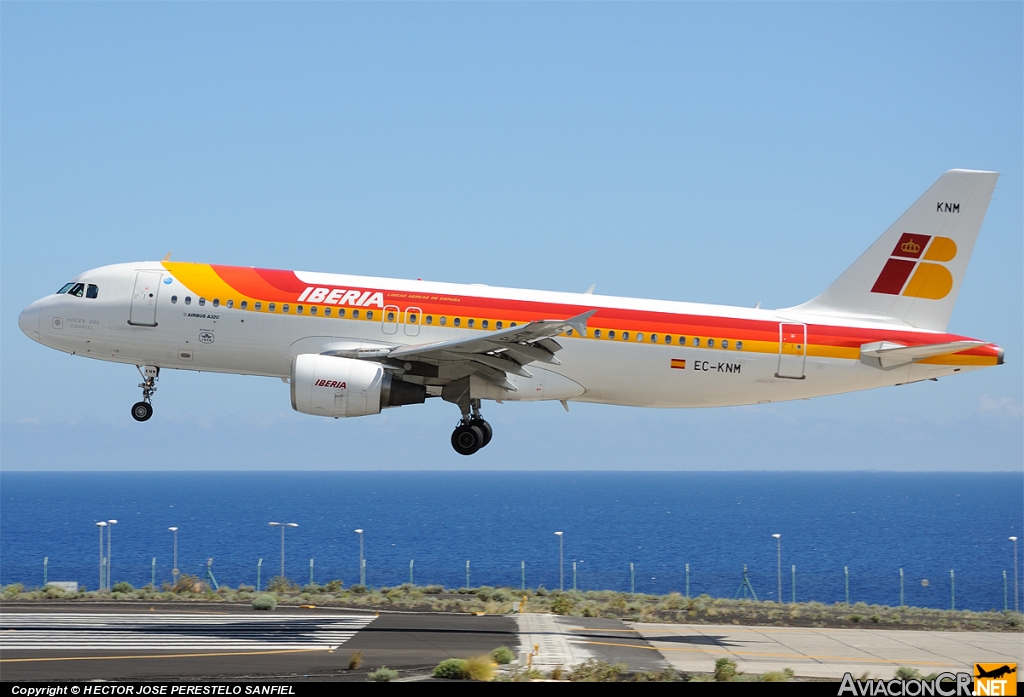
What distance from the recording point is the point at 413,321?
91.2ft

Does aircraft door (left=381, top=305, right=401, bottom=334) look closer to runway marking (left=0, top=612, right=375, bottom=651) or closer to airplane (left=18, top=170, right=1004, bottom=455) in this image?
airplane (left=18, top=170, right=1004, bottom=455)

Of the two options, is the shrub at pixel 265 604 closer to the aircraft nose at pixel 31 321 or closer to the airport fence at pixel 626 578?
the aircraft nose at pixel 31 321

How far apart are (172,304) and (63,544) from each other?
7042 inches

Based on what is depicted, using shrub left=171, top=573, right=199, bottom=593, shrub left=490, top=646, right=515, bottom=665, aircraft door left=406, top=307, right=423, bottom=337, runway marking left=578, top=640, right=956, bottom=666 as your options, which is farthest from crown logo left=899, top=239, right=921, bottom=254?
shrub left=171, top=573, right=199, bottom=593

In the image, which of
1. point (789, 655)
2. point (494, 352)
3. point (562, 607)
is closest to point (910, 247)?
point (494, 352)

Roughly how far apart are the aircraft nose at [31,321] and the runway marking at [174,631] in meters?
9.14

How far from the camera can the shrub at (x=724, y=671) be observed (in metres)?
26.8

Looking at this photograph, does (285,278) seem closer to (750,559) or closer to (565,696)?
(565,696)

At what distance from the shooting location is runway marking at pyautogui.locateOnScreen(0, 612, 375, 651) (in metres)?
30.9

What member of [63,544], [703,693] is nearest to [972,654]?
[703,693]

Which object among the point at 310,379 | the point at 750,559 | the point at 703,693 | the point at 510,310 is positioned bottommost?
the point at 750,559

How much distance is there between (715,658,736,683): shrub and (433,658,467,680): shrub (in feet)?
21.6

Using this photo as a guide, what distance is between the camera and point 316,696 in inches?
834

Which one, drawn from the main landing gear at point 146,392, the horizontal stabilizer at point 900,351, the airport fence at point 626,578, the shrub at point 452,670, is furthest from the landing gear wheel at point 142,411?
the airport fence at point 626,578
